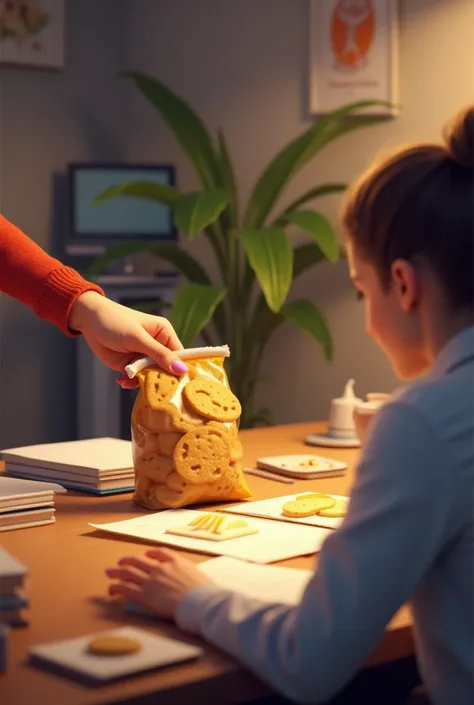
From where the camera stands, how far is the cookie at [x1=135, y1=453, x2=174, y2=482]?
5.29 feet

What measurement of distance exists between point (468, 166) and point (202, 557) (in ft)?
1.88

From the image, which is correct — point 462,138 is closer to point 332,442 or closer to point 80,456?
point 80,456

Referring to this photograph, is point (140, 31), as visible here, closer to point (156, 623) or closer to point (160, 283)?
point (160, 283)

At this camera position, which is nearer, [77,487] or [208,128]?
[77,487]

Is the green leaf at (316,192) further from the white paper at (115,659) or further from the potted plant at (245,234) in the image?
the white paper at (115,659)

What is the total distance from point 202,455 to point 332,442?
0.62 m

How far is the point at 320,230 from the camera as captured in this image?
10.4 ft

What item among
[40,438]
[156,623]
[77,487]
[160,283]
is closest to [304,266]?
[160,283]

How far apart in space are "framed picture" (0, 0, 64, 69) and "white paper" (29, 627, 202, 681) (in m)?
3.34

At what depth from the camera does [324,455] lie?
6.88 ft

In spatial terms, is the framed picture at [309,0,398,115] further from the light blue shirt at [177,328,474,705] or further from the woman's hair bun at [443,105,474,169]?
the light blue shirt at [177,328,474,705]

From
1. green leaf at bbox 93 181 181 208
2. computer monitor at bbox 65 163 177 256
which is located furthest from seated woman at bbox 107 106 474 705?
computer monitor at bbox 65 163 177 256

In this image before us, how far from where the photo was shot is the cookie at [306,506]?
1542mm

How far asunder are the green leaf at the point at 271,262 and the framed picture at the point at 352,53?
63 centimetres
